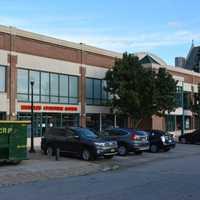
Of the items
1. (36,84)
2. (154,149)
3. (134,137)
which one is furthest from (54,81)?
(134,137)

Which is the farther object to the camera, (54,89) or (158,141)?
(54,89)

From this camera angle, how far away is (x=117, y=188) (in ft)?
41.9

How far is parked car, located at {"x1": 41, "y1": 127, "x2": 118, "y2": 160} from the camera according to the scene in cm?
2227

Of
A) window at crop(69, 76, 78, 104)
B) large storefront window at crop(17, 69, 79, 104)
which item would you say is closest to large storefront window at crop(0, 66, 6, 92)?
large storefront window at crop(17, 69, 79, 104)

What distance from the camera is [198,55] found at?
86.1 m

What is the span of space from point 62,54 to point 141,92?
24.7 feet

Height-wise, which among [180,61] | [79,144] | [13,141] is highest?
[180,61]

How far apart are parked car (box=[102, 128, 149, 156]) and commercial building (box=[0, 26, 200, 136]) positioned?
30.8 ft

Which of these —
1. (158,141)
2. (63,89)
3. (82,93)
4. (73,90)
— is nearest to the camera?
(158,141)

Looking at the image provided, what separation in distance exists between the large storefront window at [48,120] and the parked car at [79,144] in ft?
29.3

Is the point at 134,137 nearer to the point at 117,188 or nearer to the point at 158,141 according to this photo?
the point at 158,141

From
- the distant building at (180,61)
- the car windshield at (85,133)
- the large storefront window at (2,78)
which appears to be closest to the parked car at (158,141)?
the car windshield at (85,133)

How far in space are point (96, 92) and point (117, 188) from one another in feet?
91.5

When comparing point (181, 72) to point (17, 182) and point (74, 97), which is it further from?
point (17, 182)
